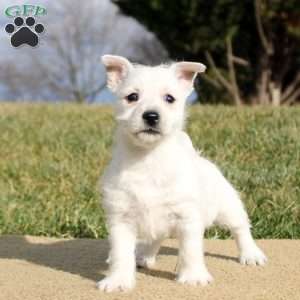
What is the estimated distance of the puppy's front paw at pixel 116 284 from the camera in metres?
2.88

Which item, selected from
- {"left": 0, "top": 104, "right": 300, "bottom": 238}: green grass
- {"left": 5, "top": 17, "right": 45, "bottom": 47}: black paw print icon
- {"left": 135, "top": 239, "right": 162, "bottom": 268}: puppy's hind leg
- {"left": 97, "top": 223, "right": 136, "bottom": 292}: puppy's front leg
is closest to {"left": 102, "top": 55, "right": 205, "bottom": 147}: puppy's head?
{"left": 97, "top": 223, "right": 136, "bottom": 292}: puppy's front leg

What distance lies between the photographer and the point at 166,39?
58.1ft

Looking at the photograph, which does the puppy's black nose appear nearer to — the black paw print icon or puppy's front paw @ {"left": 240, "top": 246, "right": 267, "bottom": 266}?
puppy's front paw @ {"left": 240, "top": 246, "right": 267, "bottom": 266}

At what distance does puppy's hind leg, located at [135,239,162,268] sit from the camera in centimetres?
343

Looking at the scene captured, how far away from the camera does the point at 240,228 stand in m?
3.48

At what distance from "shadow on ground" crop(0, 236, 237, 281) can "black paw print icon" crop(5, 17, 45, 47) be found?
1.50 metres

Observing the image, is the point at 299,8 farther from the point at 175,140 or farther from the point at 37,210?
the point at 175,140

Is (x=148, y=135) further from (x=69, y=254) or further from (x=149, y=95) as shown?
(x=69, y=254)

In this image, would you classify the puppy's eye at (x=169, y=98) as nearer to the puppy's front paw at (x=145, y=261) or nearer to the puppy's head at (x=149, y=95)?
the puppy's head at (x=149, y=95)

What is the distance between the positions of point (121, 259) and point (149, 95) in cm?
75

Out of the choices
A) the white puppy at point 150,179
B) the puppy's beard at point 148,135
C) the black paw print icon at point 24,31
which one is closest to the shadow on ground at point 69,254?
the white puppy at point 150,179

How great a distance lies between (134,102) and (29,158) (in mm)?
4063

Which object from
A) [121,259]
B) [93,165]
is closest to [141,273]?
[121,259]

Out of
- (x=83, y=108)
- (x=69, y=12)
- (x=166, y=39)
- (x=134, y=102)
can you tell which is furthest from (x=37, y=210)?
(x=69, y=12)
